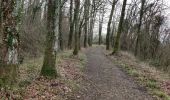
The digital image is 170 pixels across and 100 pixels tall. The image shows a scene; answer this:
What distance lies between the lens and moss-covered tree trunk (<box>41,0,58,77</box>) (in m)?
12.3

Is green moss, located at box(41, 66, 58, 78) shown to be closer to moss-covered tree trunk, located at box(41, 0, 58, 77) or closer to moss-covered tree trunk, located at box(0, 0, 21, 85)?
moss-covered tree trunk, located at box(41, 0, 58, 77)

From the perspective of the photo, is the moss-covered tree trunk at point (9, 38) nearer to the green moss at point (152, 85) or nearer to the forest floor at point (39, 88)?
the forest floor at point (39, 88)

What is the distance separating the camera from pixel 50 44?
12562mm

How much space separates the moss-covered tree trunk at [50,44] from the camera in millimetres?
12305

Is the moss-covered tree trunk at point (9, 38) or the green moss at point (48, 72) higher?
the moss-covered tree trunk at point (9, 38)

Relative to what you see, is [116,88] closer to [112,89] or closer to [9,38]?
[112,89]

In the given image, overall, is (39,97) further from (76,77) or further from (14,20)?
(76,77)

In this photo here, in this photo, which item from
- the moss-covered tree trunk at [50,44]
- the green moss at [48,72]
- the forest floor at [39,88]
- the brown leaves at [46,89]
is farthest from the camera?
the green moss at [48,72]

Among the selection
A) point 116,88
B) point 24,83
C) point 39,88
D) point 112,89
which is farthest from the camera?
point 116,88

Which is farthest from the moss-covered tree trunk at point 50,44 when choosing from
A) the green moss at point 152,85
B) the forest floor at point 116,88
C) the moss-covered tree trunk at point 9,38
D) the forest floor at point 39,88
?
the green moss at point 152,85

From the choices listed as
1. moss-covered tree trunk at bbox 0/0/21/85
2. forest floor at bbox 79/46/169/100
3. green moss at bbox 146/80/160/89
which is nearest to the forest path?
forest floor at bbox 79/46/169/100

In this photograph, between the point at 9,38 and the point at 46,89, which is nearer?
the point at 9,38

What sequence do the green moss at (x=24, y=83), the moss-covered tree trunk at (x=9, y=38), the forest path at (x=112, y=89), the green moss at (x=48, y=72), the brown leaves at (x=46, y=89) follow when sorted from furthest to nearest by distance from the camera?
the green moss at (x=48, y=72), the forest path at (x=112, y=89), the green moss at (x=24, y=83), the brown leaves at (x=46, y=89), the moss-covered tree trunk at (x=9, y=38)

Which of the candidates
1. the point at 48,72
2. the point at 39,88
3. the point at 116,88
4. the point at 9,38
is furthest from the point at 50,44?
the point at 9,38
